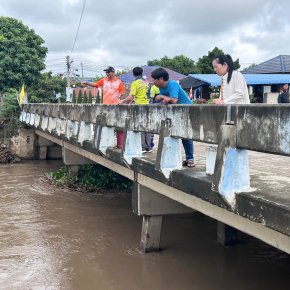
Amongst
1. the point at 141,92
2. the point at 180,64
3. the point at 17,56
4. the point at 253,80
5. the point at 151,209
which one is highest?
the point at 180,64

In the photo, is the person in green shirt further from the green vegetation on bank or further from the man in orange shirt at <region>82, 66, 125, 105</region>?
the green vegetation on bank

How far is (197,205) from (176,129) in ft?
2.74

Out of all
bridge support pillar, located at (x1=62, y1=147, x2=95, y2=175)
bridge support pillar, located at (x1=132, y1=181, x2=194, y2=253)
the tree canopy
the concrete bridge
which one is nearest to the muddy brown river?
bridge support pillar, located at (x1=132, y1=181, x2=194, y2=253)

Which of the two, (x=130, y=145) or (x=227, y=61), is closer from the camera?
(x=227, y=61)

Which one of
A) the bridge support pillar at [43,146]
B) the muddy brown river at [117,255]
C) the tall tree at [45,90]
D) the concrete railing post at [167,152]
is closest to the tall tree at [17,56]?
the tall tree at [45,90]

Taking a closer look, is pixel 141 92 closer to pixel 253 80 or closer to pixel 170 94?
pixel 170 94

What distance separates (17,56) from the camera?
2509 centimetres

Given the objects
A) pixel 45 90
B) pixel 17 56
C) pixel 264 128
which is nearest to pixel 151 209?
pixel 264 128

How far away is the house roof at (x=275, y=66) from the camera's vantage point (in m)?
23.4

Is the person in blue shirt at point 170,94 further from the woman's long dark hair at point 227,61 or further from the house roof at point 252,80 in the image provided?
the house roof at point 252,80

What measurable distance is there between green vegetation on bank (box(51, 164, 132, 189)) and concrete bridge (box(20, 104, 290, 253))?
12.3 ft

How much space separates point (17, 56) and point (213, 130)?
2267cm

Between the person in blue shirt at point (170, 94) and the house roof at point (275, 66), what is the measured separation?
18739mm

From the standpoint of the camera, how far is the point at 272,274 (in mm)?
6250
